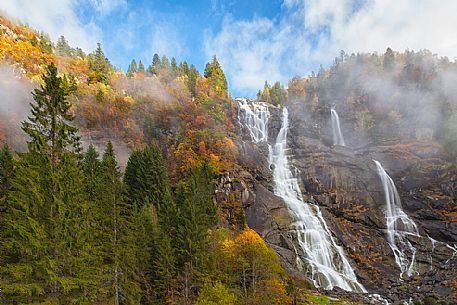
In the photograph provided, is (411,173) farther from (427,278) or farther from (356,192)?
(427,278)

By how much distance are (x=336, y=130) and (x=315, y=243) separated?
4278 cm

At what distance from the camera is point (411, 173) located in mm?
63438

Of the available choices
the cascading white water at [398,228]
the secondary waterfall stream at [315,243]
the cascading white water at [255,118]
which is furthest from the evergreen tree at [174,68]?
the cascading white water at [398,228]

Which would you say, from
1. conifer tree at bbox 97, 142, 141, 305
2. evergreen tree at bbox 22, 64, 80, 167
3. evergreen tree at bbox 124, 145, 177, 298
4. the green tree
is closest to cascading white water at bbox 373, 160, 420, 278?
the green tree

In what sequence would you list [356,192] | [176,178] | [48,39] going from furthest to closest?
[48,39], [356,192], [176,178]

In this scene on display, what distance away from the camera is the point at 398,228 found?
54156 mm

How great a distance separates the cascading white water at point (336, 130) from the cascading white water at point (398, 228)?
54.6 ft

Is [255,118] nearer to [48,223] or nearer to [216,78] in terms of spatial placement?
[216,78]

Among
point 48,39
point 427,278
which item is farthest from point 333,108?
point 48,39

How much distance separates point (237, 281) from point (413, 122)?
6763 centimetres

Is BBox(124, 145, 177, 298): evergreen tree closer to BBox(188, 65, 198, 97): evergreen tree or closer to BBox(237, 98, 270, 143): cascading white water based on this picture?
BBox(237, 98, 270, 143): cascading white water

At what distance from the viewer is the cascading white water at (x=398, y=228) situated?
4884cm

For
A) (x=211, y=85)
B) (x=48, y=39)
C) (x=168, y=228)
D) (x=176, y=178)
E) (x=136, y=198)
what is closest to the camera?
(x=168, y=228)

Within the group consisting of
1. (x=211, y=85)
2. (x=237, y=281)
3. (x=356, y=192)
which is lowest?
(x=237, y=281)
